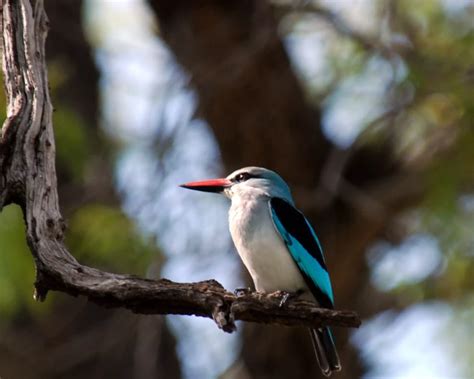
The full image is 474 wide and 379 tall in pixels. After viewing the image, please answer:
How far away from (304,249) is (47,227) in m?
1.75

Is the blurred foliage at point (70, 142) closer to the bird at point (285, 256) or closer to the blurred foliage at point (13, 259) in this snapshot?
the blurred foliage at point (13, 259)

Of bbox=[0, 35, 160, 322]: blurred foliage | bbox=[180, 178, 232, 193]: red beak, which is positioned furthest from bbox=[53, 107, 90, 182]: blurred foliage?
bbox=[180, 178, 232, 193]: red beak

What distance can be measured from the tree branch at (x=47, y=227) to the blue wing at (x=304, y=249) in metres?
1.32

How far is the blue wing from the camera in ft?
15.0

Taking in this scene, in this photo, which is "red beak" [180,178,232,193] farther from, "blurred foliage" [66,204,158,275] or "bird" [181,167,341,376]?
"blurred foliage" [66,204,158,275]

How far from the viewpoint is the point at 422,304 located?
24.6 ft

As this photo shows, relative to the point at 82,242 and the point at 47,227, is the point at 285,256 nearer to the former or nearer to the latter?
the point at 47,227

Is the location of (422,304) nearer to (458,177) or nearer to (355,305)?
(355,305)

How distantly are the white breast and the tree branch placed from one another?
50.8 inches

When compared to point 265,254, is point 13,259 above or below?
above

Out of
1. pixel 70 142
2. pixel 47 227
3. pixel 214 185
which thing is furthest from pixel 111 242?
pixel 47 227

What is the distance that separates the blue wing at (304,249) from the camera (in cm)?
459

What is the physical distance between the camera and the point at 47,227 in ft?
10.4

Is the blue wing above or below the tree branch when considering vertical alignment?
above
